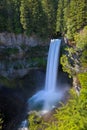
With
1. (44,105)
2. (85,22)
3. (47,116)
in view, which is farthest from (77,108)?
(85,22)

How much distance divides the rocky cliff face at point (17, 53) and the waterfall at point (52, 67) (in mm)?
2429

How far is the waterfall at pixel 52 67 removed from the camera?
4856 centimetres

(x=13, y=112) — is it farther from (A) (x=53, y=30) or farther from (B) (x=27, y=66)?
(A) (x=53, y=30)

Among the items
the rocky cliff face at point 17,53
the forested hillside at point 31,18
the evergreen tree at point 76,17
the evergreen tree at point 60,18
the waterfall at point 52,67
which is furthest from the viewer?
the evergreen tree at point 60,18

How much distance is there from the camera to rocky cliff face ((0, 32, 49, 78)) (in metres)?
49.9

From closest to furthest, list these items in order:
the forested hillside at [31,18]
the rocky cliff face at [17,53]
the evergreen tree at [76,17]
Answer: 1. the evergreen tree at [76,17]
2. the forested hillside at [31,18]
3. the rocky cliff face at [17,53]

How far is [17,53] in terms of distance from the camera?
50062 millimetres

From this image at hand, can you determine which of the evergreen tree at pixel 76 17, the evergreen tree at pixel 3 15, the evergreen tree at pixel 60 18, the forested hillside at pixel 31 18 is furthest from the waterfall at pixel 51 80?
the evergreen tree at pixel 3 15

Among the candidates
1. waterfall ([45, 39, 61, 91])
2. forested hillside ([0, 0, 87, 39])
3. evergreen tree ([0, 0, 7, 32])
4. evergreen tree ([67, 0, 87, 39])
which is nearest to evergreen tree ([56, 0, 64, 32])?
forested hillside ([0, 0, 87, 39])

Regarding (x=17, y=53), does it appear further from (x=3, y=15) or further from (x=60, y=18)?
(x=60, y=18)

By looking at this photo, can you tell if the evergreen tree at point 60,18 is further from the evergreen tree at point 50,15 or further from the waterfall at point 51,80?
the waterfall at point 51,80

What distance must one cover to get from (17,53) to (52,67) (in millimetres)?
7306

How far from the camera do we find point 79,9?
45.6m

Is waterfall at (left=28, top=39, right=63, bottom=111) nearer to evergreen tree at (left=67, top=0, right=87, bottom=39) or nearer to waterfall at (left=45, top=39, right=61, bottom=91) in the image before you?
waterfall at (left=45, top=39, right=61, bottom=91)
